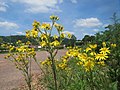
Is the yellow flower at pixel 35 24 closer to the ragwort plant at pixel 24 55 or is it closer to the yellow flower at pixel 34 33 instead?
the yellow flower at pixel 34 33

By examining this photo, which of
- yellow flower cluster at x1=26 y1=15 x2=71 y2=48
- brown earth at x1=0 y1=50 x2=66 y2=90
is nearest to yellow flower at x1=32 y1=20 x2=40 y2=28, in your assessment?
yellow flower cluster at x1=26 y1=15 x2=71 y2=48

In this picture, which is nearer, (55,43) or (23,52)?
(55,43)

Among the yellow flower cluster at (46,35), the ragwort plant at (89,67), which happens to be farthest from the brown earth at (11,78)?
the yellow flower cluster at (46,35)

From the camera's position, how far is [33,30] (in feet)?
11.5

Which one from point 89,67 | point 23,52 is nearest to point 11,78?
point 23,52

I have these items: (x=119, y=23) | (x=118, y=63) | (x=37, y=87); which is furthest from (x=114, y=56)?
(x=119, y=23)

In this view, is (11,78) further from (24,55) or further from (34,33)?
(34,33)

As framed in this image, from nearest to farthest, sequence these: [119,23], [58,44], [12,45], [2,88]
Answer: [58,44], [12,45], [2,88], [119,23]

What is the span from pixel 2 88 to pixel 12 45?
3.60 metres

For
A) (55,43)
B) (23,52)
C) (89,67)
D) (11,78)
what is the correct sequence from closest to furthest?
(89,67) < (55,43) < (23,52) < (11,78)

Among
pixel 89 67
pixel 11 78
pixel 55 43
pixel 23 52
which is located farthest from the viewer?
pixel 11 78

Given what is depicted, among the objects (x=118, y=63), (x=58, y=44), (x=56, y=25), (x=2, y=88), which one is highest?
(x=56, y=25)

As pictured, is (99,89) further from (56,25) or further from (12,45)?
(12,45)

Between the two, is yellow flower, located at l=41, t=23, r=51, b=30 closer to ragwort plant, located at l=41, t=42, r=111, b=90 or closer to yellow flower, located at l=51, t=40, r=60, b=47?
yellow flower, located at l=51, t=40, r=60, b=47
